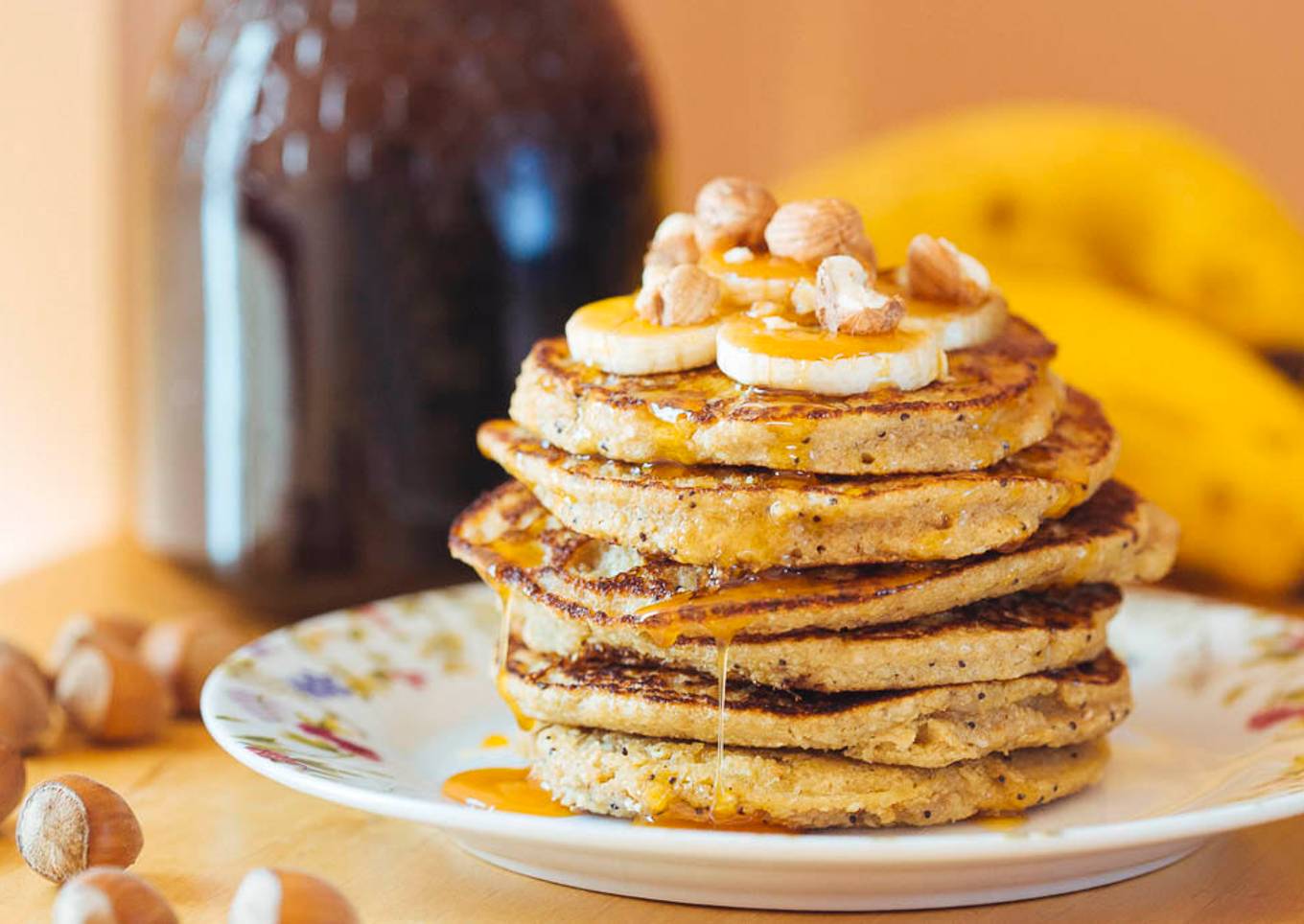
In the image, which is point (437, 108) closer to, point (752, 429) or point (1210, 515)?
point (752, 429)

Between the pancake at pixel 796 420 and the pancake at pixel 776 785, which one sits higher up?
the pancake at pixel 796 420

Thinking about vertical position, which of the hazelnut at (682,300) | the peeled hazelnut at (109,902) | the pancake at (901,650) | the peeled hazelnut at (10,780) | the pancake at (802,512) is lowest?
the peeled hazelnut at (10,780)

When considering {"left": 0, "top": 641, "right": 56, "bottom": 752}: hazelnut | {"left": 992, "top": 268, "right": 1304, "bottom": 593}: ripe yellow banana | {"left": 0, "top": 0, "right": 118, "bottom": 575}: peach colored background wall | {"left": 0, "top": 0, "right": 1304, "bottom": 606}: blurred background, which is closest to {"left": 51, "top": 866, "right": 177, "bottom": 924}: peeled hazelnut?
{"left": 0, "top": 641, "right": 56, "bottom": 752}: hazelnut

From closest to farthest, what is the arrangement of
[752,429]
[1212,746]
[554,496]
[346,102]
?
[752,429]
[554,496]
[1212,746]
[346,102]

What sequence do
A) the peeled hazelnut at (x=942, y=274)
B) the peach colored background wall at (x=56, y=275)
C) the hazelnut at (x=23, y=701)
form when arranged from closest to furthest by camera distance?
the peeled hazelnut at (x=942, y=274), the hazelnut at (x=23, y=701), the peach colored background wall at (x=56, y=275)

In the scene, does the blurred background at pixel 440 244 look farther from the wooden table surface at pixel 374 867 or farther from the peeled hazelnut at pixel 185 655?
the wooden table surface at pixel 374 867

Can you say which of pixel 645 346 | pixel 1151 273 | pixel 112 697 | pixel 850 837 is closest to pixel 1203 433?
pixel 1151 273

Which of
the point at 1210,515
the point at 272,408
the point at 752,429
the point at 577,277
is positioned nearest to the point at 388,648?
the point at 272,408

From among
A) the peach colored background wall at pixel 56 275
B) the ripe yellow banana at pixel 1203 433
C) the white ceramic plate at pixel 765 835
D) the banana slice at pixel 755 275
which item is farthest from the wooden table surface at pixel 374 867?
the peach colored background wall at pixel 56 275
